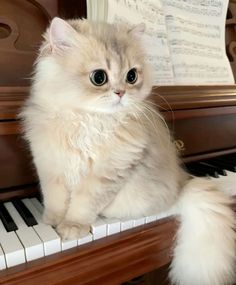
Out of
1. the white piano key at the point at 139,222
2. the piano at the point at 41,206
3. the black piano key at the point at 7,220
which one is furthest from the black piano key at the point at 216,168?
the black piano key at the point at 7,220

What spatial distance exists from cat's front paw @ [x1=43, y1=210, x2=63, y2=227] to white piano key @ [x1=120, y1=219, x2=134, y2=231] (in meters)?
0.18

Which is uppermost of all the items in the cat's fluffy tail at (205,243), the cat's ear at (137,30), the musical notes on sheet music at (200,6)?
the musical notes on sheet music at (200,6)

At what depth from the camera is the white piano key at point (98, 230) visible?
33.9 inches

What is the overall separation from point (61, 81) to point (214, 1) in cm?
104

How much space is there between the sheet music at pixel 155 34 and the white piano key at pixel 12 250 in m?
0.77

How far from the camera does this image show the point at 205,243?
0.98 metres

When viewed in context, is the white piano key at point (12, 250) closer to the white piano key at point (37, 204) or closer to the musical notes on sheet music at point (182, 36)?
the white piano key at point (37, 204)

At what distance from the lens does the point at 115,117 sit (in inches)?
36.3

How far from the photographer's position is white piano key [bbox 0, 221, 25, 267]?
726 mm

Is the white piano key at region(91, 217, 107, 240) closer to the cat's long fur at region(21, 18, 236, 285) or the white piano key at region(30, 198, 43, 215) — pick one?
the cat's long fur at region(21, 18, 236, 285)

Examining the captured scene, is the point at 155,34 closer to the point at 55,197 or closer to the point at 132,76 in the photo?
the point at 132,76

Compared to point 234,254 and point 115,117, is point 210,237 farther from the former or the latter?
point 115,117

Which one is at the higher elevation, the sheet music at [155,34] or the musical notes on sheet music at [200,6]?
the musical notes on sheet music at [200,6]

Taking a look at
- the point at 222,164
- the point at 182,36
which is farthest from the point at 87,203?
the point at 182,36
